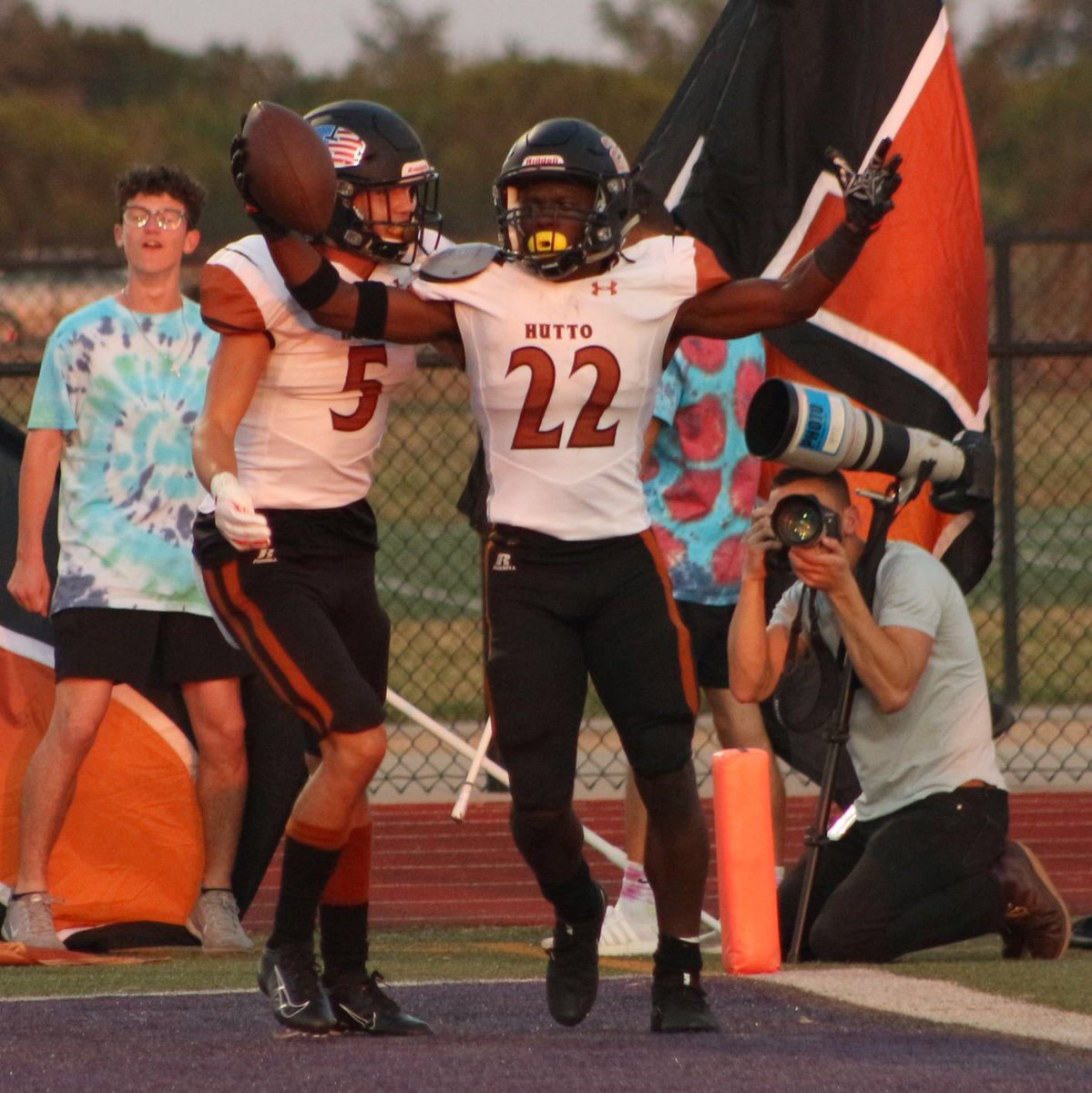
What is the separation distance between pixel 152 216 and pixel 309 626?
7.20 feet

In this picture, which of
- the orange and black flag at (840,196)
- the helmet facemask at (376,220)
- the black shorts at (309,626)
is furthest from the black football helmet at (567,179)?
the orange and black flag at (840,196)

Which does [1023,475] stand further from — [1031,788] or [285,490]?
[285,490]

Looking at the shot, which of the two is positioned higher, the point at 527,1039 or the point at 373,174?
the point at 373,174

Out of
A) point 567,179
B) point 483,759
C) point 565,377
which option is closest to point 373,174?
point 567,179

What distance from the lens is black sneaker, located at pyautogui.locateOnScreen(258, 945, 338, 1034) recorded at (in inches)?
184

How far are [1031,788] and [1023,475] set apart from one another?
528 inches

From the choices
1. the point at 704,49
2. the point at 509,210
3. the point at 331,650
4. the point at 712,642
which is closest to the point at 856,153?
the point at 704,49

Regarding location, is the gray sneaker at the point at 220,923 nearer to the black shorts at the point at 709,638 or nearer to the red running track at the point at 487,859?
the red running track at the point at 487,859

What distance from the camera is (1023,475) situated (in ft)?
73.7

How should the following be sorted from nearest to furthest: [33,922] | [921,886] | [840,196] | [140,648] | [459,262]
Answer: [459,262] < [921,886] < [33,922] < [140,648] < [840,196]

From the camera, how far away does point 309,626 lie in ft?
15.5

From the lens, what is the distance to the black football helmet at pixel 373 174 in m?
4.84

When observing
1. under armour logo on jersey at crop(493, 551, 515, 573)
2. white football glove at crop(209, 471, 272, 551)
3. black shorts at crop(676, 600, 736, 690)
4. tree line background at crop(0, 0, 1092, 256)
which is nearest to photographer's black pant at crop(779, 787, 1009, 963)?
black shorts at crop(676, 600, 736, 690)

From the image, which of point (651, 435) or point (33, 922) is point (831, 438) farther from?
point (33, 922)
